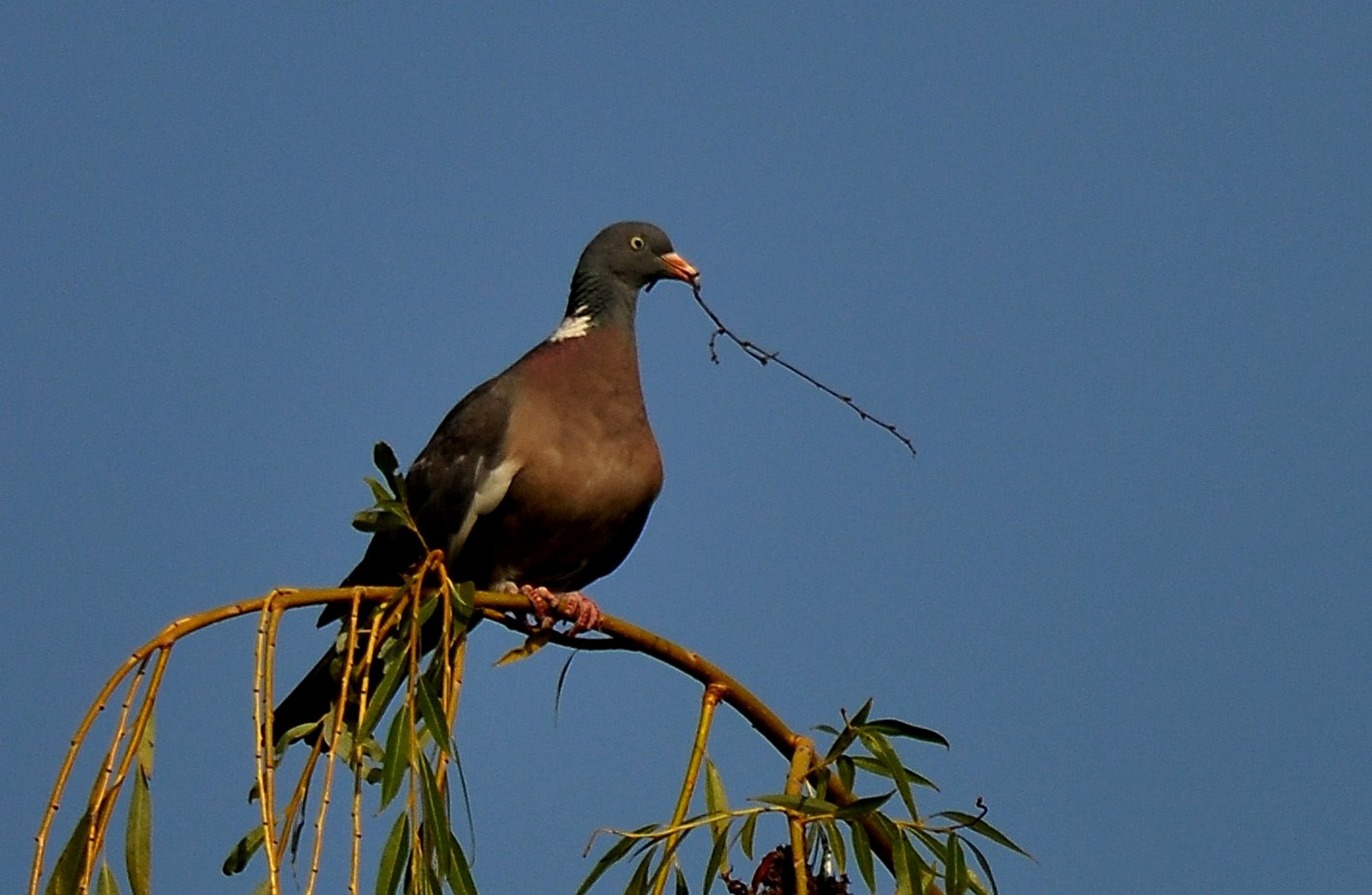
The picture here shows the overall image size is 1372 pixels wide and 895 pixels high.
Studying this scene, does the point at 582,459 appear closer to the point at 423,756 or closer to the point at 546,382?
the point at 546,382

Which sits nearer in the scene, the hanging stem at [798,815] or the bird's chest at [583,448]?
the hanging stem at [798,815]

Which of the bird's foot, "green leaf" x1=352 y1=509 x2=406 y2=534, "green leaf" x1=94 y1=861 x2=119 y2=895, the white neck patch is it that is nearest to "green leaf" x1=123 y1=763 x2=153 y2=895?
"green leaf" x1=94 y1=861 x2=119 y2=895

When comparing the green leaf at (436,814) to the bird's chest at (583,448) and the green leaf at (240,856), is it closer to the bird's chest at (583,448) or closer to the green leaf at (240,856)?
the green leaf at (240,856)

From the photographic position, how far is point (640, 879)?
2.85m

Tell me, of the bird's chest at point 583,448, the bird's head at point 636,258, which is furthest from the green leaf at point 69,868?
the bird's head at point 636,258

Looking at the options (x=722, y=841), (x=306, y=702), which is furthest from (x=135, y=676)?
(x=306, y=702)

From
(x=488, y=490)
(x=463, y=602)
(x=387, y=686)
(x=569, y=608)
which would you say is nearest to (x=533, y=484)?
(x=488, y=490)

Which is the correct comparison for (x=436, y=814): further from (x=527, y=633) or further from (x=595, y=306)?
(x=595, y=306)

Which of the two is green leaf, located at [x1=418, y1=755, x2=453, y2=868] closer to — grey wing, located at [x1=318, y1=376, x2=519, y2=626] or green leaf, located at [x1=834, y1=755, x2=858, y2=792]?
green leaf, located at [x1=834, y1=755, x2=858, y2=792]

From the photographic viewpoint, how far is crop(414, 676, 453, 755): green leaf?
9.04 ft

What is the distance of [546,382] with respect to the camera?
17.1 feet

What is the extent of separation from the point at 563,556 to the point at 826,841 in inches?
90.6

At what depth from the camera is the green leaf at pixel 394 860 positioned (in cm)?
263

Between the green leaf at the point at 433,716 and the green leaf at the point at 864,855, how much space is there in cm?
63
